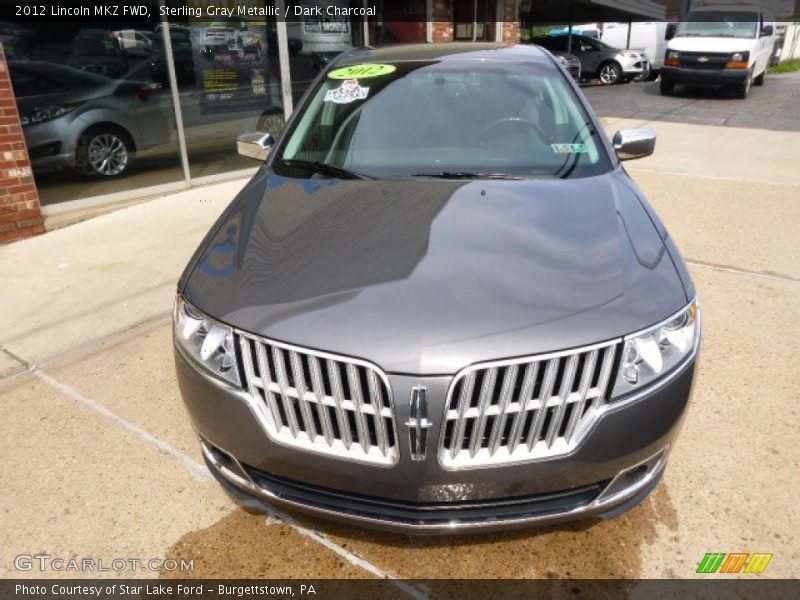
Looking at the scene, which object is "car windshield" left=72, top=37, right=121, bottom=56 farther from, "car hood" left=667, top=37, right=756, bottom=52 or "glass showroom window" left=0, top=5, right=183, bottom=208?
"car hood" left=667, top=37, right=756, bottom=52

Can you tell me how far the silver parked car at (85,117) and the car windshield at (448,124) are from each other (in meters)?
3.92

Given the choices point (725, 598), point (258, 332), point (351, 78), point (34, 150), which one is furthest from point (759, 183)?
point (34, 150)

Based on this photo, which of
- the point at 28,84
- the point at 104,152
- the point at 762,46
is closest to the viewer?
the point at 28,84

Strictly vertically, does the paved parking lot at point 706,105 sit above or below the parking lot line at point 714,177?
below

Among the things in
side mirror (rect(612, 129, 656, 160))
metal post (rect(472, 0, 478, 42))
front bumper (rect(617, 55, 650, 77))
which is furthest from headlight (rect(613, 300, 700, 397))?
front bumper (rect(617, 55, 650, 77))

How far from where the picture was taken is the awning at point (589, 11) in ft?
75.8

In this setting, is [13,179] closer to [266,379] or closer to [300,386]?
[266,379]

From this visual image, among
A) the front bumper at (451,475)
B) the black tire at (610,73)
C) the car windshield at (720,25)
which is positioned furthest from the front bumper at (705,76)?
the front bumper at (451,475)

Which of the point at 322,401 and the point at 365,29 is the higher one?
the point at 365,29

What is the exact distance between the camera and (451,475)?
180cm

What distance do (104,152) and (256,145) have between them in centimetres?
395

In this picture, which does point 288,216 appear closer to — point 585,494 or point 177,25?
point 585,494

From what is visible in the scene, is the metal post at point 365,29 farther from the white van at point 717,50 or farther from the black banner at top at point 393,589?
the black banner at top at point 393,589

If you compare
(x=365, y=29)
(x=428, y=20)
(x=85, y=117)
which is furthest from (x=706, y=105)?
(x=85, y=117)
